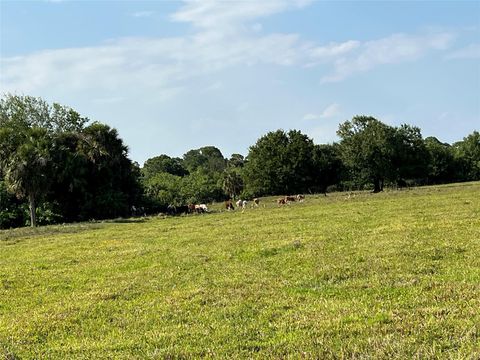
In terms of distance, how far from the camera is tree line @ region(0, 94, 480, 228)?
188 ft

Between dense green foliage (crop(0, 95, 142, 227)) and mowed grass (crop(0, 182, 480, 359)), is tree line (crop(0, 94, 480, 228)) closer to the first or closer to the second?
dense green foliage (crop(0, 95, 142, 227))

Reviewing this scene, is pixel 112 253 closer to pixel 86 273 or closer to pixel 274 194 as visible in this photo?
pixel 86 273

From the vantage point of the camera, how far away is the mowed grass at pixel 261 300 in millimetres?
7934

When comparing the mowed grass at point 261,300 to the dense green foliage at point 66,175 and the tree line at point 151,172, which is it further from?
the tree line at point 151,172

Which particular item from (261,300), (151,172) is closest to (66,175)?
(261,300)

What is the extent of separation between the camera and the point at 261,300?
11.2 metres

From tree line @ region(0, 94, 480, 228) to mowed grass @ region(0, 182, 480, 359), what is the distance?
37.9m

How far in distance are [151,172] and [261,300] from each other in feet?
574

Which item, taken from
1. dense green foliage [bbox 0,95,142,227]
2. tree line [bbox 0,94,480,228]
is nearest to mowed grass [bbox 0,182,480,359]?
dense green foliage [bbox 0,95,142,227]

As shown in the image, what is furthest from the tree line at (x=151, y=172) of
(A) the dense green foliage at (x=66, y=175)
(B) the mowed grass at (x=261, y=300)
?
(B) the mowed grass at (x=261, y=300)

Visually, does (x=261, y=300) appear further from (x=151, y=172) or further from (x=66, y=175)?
(x=151, y=172)

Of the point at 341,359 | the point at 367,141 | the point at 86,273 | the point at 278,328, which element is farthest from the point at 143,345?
the point at 367,141

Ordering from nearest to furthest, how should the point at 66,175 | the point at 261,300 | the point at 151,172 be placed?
the point at 261,300, the point at 66,175, the point at 151,172

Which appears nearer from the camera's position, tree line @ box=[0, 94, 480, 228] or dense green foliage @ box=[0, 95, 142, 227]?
dense green foliage @ box=[0, 95, 142, 227]
